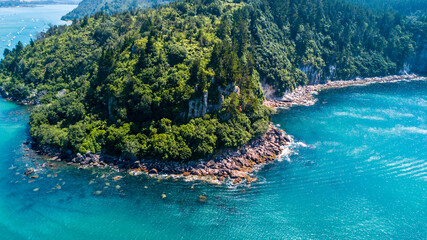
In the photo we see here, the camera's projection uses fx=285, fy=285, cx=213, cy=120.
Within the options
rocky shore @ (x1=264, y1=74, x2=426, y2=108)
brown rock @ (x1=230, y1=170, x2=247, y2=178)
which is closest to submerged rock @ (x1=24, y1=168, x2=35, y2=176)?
brown rock @ (x1=230, y1=170, x2=247, y2=178)

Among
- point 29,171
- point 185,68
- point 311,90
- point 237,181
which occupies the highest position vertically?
point 185,68

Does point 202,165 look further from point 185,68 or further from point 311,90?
point 311,90

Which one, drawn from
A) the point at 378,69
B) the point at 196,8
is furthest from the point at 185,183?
the point at 378,69

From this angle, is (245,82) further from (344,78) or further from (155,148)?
(344,78)

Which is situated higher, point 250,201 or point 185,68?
point 185,68

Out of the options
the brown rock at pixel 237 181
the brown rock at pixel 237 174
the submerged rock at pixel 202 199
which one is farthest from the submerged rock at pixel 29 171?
the brown rock at pixel 237 181

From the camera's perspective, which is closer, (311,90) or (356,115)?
(356,115)

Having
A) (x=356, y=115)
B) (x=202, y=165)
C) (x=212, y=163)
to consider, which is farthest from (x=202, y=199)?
(x=356, y=115)
